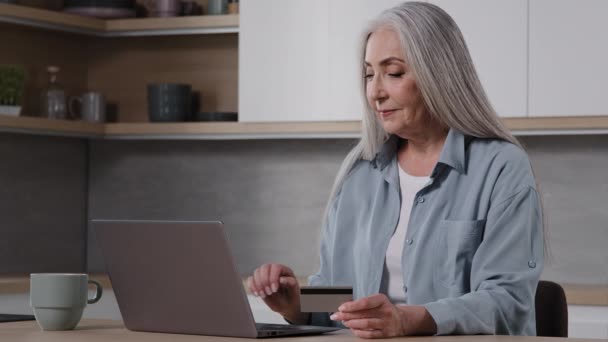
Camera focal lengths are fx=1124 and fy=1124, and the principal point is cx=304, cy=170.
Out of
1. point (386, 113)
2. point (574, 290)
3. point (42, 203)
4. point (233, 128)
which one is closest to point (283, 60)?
point (233, 128)

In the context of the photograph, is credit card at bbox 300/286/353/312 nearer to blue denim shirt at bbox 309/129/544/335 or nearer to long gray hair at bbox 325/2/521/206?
blue denim shirt at bbox 309/129/544/335

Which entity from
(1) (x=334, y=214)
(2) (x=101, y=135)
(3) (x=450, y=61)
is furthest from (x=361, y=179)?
(2) (x=101, y=135)

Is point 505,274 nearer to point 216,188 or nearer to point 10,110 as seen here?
point 10,110

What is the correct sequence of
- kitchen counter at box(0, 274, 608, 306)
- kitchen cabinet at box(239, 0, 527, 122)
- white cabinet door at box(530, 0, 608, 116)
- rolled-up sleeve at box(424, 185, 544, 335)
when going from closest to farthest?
rolled-up sleeve at box(424, 185, 544, 335)
kitchen counter at box(0, 274, 608, 306)
white cabinet door at box(530, 0, 608, 116)
kitchen cabinet at box(239, 0, 527, 122)

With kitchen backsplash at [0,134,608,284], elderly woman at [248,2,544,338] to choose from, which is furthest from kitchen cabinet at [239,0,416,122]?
elderly woman at [248,2,544,338]

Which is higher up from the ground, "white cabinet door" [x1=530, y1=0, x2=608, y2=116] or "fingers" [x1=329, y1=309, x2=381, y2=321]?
"white cabinet door" [x1=530, y1=0, x2=608, y2=116]

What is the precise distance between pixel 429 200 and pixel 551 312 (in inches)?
13.7

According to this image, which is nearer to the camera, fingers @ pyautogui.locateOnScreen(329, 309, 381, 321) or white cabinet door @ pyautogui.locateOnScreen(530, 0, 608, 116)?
fingers @ pyautogui.locateOnScreen(329, 309, 381, 321)

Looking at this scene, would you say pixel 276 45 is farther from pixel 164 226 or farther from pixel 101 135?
pixel 164 226

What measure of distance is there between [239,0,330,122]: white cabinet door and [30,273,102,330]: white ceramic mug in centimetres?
198

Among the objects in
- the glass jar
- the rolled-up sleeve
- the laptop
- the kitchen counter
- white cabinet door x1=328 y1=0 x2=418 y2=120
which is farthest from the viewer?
the glass jar

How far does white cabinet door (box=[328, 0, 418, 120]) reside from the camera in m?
3.76

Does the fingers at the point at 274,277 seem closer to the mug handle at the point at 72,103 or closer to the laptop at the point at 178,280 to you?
the laptop at the point at 178,280

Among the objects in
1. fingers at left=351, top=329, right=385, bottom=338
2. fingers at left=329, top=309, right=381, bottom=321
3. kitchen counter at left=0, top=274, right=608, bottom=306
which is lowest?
kitchen counter at left=0, top=274, right=608, bottom=306
